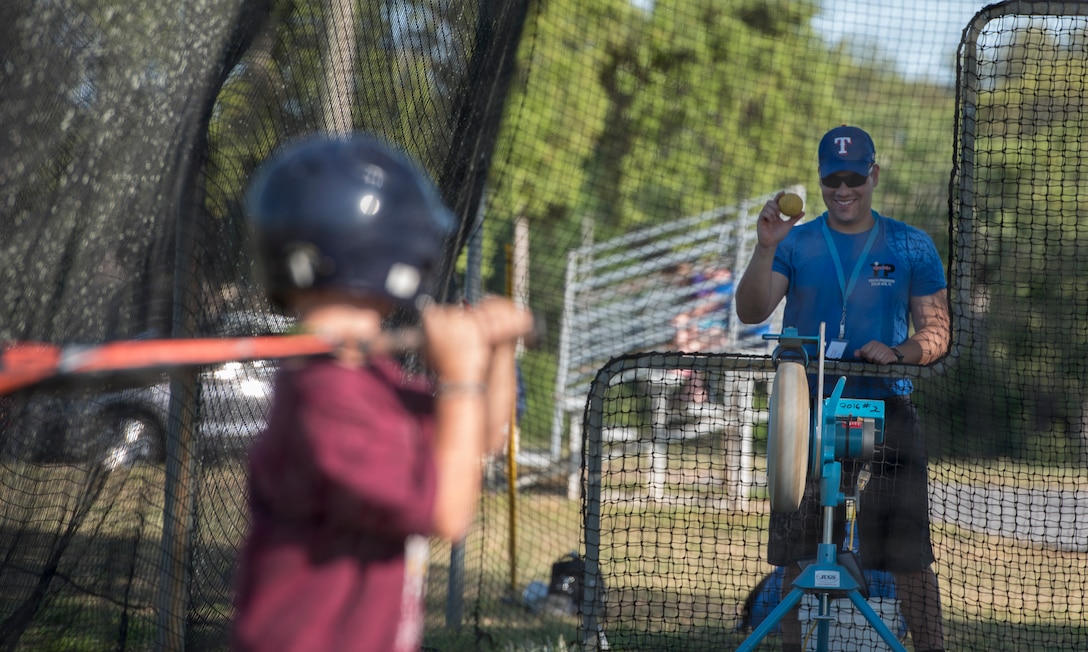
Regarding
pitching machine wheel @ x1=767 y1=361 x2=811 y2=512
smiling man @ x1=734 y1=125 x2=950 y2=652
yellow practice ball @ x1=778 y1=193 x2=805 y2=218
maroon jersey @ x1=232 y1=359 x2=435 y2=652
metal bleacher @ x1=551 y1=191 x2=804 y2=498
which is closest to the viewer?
maroon jersey @ x1=232 y1=359 x2=435 y2=652

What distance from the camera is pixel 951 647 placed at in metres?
4.91

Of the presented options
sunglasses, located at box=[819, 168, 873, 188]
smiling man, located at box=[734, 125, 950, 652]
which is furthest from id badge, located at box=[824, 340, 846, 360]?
sunglasses, located at box=[819, 168, 873, 188]

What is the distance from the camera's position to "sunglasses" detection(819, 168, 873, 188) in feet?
13.2

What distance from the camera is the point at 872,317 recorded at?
4.00 metres

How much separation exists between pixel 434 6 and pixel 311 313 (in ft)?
9.11

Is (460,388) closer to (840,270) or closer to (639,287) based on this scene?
(840,270)

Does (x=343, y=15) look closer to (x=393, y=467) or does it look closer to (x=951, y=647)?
(x=393, y=467)

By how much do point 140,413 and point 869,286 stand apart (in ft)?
8.45

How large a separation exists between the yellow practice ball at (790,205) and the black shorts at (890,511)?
828 mm

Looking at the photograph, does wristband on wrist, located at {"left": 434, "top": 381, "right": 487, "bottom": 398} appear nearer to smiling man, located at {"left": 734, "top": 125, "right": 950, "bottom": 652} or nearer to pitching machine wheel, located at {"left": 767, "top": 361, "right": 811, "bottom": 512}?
pitching machine wheel, located at {"left": 767, "top": 361, "right": 811, "bottom": 512}

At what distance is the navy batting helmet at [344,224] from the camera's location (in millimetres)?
1675

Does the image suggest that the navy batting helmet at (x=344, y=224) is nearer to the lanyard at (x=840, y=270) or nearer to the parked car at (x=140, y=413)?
the parked car at (x=140, y=413)

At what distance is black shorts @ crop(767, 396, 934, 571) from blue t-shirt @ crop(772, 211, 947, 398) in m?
0.17

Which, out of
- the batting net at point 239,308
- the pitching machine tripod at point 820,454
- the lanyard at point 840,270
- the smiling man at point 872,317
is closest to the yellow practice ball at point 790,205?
the smiling man at point 872,317
